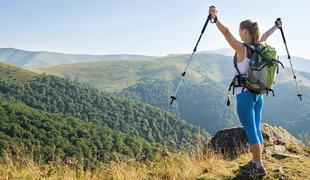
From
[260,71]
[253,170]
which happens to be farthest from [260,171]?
[260,71]

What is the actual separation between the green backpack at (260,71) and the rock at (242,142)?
2.63 metres

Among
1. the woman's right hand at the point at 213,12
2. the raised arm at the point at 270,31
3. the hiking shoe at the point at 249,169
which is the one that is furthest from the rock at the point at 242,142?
the woman's right hand at the point at 213,12

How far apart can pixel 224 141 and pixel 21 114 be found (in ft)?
→ 369

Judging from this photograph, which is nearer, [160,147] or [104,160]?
[104,160]

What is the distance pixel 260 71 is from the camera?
5.93 meters

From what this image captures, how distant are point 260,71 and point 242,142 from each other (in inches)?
156

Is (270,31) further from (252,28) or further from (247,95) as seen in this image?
(247,95)

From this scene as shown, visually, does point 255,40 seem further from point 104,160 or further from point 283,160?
point 104,160

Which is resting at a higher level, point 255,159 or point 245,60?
point 245,60

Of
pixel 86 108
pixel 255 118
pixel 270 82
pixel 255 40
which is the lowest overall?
pixel 86 108

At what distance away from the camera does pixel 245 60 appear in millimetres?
6074

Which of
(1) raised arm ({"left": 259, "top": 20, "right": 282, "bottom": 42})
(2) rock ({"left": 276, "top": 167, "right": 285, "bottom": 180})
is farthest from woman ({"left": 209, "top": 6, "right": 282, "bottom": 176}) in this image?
(1) raised arm ({"left": 259, "top": 20, "right": 282, "bottom": 42})

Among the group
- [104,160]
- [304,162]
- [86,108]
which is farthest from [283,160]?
[86,108]

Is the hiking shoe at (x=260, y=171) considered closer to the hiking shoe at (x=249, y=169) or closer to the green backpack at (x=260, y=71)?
the hiking shoe at (x=249, y=169)
